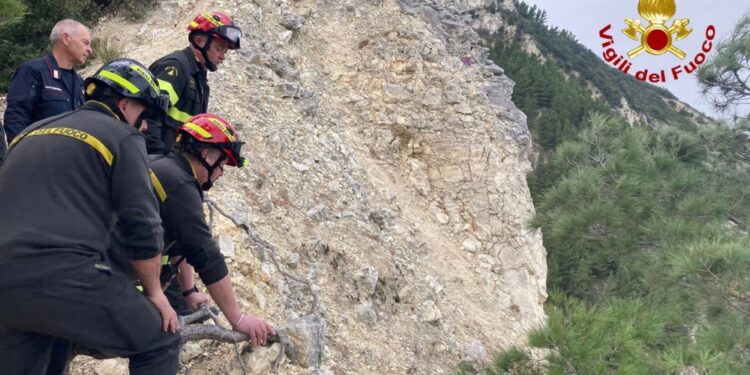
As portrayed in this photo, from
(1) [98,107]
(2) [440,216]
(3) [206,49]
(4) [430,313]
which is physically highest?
(1) [98,107]

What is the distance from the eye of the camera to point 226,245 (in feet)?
16.5

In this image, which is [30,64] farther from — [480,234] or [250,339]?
[480,234]

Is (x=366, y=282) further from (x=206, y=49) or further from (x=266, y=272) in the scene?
(x=206, y=49)

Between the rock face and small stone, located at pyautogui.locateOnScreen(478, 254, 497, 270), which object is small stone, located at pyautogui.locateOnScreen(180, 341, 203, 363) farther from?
small stone, located at pyautogui.locateOnScreen(478, 254, 497, 270)

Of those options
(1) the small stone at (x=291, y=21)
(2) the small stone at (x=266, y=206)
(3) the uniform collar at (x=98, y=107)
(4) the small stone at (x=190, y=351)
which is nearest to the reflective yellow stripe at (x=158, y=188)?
(3) the uniform collar at (x=98, y=107)

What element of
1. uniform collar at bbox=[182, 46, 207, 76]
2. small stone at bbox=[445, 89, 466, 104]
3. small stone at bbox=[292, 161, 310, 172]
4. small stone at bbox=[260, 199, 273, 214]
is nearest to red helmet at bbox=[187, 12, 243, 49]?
uniform collar at bbox=[182, 46, 207, 76]

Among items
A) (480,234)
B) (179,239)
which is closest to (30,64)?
(179,239)

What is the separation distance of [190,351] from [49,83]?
226cm

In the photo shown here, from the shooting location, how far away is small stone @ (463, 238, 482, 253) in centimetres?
1003

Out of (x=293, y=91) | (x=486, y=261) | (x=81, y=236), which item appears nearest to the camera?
(x=81, y=236)

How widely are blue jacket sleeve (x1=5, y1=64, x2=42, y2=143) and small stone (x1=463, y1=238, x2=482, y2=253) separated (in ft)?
24.4

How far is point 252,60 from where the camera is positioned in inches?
350

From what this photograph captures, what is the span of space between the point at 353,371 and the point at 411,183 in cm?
593

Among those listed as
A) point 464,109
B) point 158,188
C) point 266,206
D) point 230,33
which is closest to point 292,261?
point 266,206
